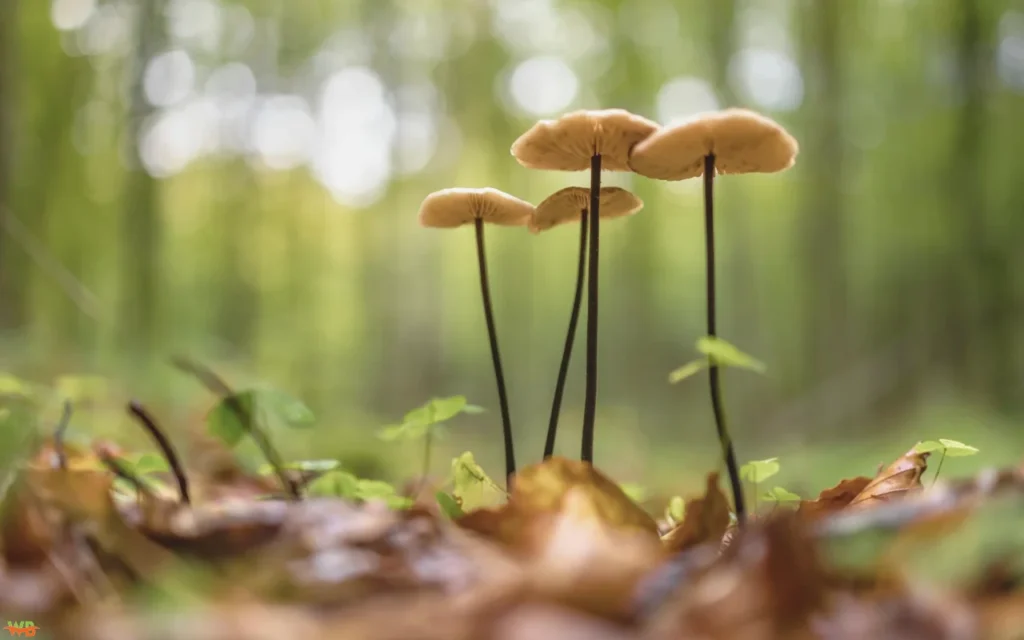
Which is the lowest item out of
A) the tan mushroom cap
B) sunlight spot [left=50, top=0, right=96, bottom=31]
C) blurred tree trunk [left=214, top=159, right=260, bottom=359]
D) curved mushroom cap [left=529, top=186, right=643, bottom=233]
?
blurred tree trunk [left=214, top=159, right=260, bottom=359]

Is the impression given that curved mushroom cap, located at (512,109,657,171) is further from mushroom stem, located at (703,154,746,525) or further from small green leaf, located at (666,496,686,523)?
small green leaf, located at (666,496,686,523)

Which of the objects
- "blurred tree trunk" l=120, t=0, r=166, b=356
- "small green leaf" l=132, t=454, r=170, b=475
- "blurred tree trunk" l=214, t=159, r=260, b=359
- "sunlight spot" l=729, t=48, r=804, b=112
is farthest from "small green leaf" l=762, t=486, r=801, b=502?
"blurred tree trunk" l=214, t=159, r=260, b=359

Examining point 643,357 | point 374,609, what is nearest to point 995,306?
point 643,357

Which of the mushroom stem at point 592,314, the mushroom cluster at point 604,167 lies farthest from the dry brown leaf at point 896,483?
the mushroom stem at point 592,314

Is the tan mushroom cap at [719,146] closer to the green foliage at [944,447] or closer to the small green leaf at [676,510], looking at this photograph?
the green foliage at [944,447]

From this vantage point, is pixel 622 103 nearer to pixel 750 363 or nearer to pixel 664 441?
pixel 664 441

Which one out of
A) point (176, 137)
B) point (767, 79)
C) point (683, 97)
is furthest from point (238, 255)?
point (767, 79)
